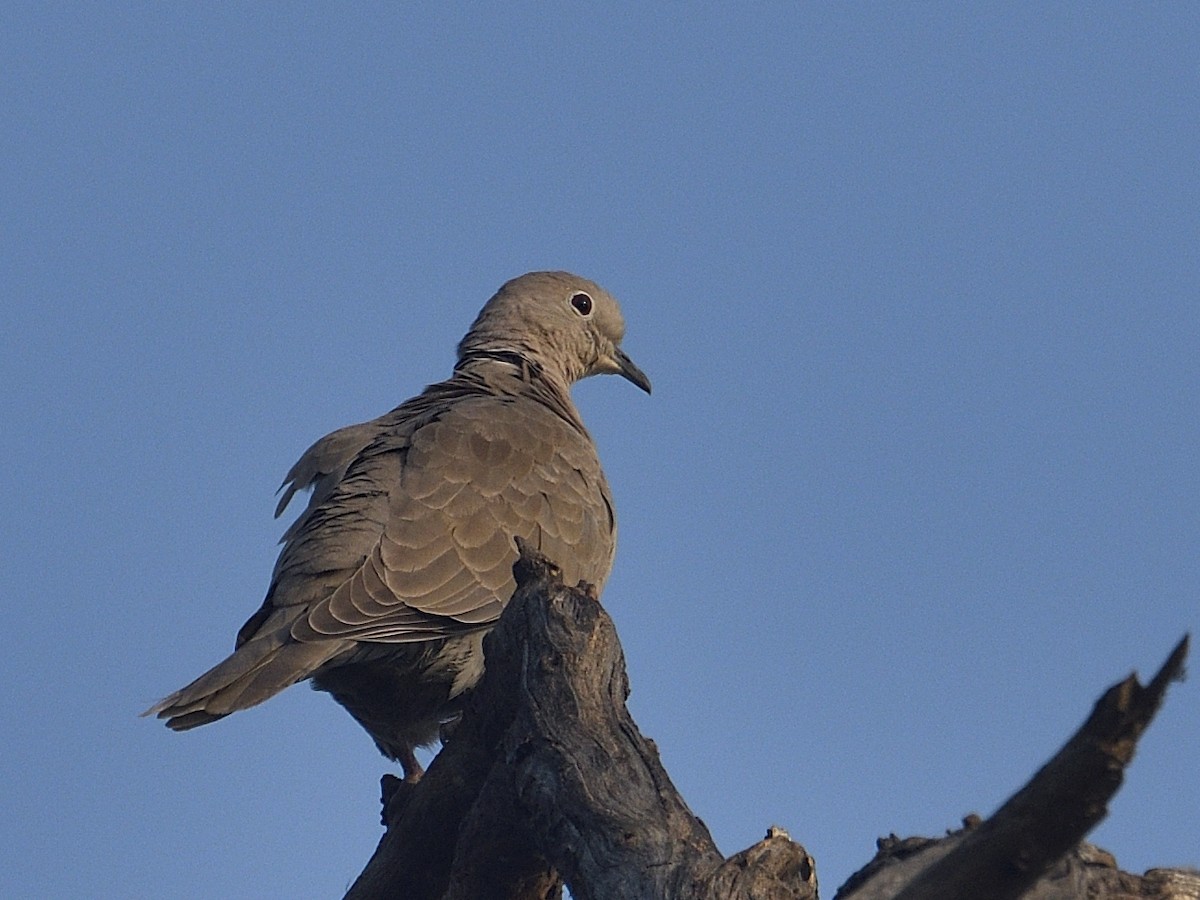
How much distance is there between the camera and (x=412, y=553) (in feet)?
19.9

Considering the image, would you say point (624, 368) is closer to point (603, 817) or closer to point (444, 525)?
point (444, 525)

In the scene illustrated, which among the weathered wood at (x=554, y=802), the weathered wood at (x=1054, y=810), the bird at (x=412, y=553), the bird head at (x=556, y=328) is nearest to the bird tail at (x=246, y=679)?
the bird at (x=412, y=553)

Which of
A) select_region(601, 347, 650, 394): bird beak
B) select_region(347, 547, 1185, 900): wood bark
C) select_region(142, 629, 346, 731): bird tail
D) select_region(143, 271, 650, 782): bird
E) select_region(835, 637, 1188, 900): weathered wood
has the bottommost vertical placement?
select_region(835, 637, 1188, 900): weathered wood

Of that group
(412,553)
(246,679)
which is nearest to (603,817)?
(246,679)

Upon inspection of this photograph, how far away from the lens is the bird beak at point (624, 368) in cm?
914

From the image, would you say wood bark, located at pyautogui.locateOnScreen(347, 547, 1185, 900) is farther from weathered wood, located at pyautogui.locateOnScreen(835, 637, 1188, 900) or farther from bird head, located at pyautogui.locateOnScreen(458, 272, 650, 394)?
bird head, located at pyautogui.locateOnScreen(458, 272, 650, 394)

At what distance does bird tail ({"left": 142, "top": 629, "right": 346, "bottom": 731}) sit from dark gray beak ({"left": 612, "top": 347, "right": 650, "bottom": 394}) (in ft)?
12.7

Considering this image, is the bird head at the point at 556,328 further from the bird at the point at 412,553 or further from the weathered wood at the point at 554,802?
the weathered wood at the point at 554,802

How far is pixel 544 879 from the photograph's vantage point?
4.78m

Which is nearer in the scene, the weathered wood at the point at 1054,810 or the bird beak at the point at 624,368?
the weathered wood at the point at 1054,810

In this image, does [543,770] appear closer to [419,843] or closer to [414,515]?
[419,843]

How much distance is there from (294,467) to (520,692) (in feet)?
9.83

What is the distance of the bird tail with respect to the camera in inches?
205

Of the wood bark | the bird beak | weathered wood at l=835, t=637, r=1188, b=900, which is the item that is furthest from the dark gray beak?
weathered wood at l=835, t=637, r=1188, b=900
